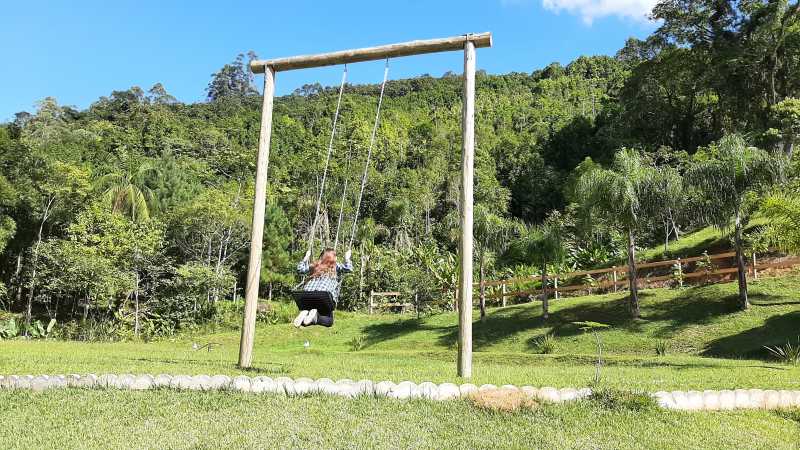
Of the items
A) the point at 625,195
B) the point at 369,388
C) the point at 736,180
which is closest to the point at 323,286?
the point at 369,388

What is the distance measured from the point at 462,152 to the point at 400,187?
37.3m

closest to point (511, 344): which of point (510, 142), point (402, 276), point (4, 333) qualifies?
point (402, 276)

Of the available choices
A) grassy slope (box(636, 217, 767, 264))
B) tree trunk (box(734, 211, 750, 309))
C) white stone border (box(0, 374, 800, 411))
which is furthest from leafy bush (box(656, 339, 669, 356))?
grassy slope (box(636, 217, 767, 264))

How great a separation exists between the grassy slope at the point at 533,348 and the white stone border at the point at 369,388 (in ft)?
2.59

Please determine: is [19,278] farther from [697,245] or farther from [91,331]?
[697,245]

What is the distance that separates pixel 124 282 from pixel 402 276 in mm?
12879

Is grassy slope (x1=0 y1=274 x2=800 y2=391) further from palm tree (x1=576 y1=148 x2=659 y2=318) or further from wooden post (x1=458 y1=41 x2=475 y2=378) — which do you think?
palm tree (x1=576 y1=148 x2=659 y2=318)

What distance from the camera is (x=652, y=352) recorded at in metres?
15.8

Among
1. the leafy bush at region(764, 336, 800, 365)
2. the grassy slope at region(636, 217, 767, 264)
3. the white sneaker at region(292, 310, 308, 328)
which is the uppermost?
the grassy slope at region(636, 217, 767, 264)

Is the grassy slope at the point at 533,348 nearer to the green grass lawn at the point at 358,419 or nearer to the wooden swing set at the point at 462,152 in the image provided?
the green grass lawn at the point at 358,419

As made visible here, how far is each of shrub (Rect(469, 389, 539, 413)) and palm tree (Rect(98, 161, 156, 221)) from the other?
26.3 metres

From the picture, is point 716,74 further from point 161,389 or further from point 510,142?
point 161,389

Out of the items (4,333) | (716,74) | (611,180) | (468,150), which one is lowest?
(4,333)

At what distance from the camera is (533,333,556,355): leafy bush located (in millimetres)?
16573
